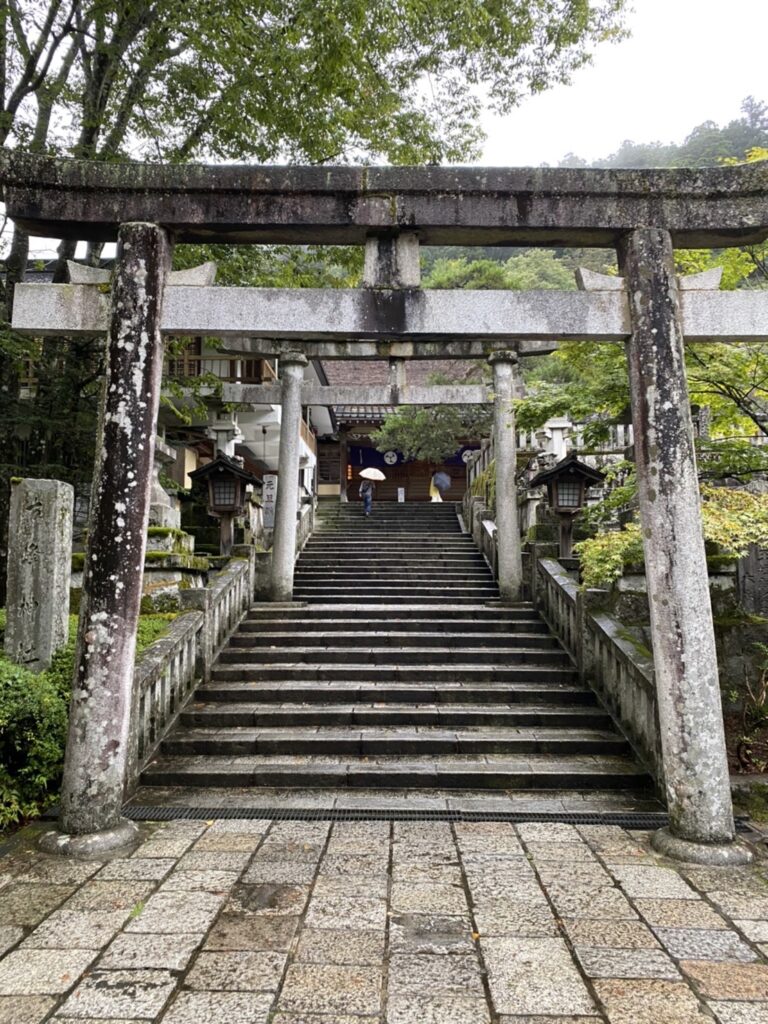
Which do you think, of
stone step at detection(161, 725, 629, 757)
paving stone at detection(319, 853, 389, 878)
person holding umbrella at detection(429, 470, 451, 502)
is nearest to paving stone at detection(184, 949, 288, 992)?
paving stone at detection(319, 853, 389, 878)

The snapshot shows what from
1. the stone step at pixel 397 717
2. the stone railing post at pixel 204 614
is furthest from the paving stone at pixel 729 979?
the stone railing post at pixel 204 614

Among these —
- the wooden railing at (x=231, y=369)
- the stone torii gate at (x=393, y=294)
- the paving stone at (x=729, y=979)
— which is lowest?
the paving stone at (x=729, y=979)

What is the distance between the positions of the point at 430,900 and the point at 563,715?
3.70m

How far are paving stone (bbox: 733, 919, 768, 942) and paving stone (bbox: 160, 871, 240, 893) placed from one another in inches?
119

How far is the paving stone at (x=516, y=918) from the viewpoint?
3.49 metres

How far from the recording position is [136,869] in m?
4.26

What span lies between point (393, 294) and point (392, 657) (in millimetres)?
5115

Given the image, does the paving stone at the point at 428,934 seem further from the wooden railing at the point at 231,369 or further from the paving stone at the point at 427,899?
the wooden railing at the point at 231,369

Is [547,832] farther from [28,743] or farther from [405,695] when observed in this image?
[28,743]

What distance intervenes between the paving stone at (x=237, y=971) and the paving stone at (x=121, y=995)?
0.13 m

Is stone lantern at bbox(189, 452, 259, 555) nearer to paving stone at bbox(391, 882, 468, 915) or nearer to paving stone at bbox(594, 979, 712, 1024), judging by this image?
paving stone at bbox(391, 882, 468, 915)

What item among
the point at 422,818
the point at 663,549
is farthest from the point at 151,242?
the point at 422,818

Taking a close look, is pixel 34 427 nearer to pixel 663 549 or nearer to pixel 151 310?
pixel 151 310

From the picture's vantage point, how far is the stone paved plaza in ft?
9.39
